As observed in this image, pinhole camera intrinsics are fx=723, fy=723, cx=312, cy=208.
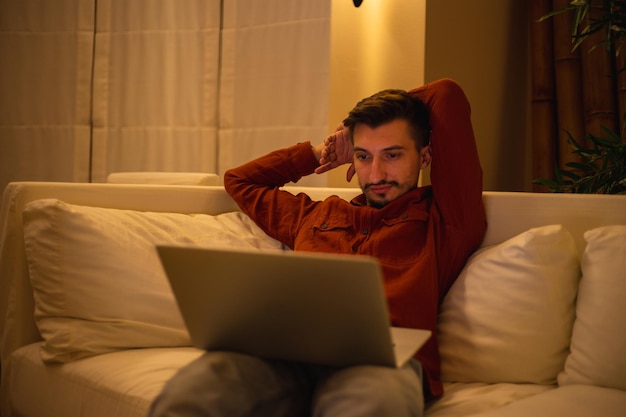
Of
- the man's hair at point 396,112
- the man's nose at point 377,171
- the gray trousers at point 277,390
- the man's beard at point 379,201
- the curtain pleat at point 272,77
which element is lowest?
the gray trousers at point 277,390

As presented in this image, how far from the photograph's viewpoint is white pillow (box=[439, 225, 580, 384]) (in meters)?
1.52

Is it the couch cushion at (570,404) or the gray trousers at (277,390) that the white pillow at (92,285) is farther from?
the couch cushion at (570,404)

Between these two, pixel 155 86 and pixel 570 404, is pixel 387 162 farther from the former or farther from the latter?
pixel 155 86

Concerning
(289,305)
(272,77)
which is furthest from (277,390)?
(272,77)

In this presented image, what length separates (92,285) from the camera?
1765 millimetres

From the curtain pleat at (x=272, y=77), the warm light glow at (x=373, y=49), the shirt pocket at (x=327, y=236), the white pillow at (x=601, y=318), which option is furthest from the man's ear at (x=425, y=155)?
the curtain pleat at (x=272, y=77)

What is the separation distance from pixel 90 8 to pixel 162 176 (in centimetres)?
188

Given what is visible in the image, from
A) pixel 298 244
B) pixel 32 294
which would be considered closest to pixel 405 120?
pixel 298 244

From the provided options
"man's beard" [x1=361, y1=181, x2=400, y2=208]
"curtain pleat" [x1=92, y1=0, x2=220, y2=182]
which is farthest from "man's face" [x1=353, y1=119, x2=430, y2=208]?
"curtain pleat" [x1=92, y1=0, x2=220, y2=182]

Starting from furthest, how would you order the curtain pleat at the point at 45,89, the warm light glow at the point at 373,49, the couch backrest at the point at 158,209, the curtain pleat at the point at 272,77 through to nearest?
1. the curtain pleat at the point at 45,89
2. the curtain pleat at the point at 272,77
3. the warm light glow at the point at 373,49
4. the couch backrest at the point at 158,209

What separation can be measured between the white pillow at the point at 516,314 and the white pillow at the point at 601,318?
Result: 4 centimetres

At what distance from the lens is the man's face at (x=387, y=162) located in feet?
5.62

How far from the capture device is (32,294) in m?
1.87

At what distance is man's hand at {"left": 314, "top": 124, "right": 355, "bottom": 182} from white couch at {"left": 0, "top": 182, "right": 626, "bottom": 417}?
0.27 metres
